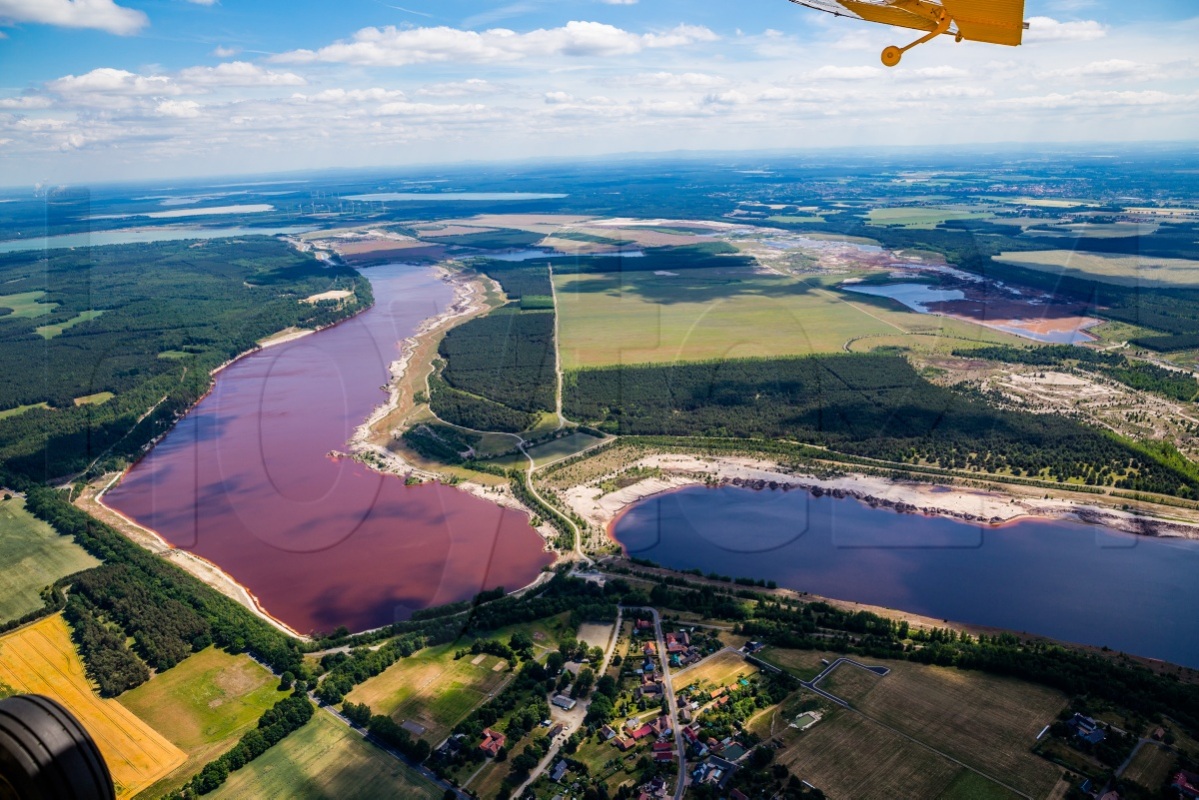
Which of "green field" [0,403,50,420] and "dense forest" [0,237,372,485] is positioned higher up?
"dense forest" [0,237,372,485]

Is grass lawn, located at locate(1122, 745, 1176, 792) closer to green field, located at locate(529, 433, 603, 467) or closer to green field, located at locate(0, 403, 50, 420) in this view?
green field, located at locate(529, 433, 603, 467)

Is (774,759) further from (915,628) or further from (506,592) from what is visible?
(506,592)

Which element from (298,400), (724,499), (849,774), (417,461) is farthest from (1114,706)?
(298,400)

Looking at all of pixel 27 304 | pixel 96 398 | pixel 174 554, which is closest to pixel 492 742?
pixel 174 554

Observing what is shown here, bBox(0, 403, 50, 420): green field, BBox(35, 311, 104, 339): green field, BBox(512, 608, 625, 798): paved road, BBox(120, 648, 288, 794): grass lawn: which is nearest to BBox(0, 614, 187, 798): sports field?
BBox(120, 648, 288, 794): grass lawn

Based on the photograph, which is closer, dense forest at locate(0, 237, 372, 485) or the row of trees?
the row of trees

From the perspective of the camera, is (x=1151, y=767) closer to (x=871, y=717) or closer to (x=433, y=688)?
(x=871, y=717)
